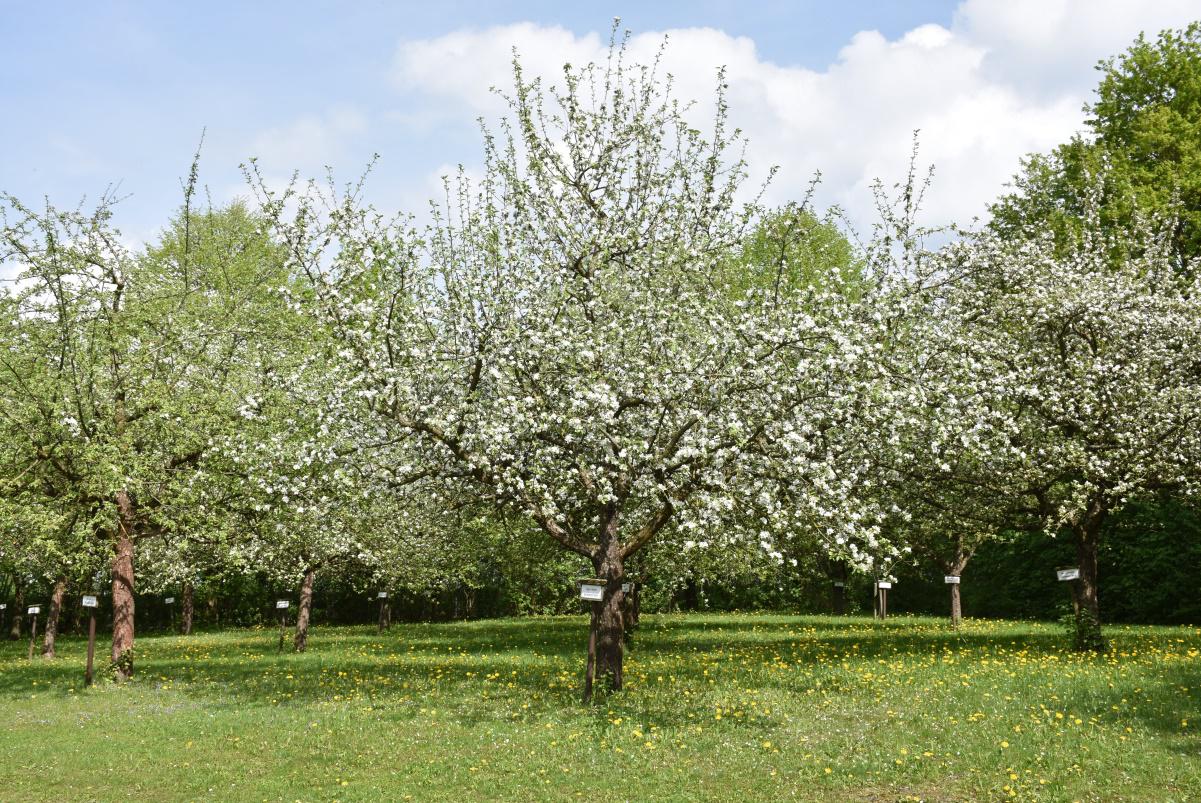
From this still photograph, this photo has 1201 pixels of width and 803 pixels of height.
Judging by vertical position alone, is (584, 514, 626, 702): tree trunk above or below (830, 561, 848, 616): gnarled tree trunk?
above

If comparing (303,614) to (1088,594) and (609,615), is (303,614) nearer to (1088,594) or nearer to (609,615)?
(609,615)

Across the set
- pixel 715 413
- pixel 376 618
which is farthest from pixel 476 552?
pixel 376 618

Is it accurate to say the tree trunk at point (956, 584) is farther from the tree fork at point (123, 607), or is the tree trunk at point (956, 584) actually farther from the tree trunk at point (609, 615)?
the tree fork at point (123, 607)

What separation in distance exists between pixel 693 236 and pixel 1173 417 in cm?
1025

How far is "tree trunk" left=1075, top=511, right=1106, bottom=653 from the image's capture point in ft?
65.2

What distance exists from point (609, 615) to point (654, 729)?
3.00 metres

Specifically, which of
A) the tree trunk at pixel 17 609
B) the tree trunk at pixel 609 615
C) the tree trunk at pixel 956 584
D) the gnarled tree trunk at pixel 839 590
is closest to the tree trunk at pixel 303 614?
the tree trunk at pixel 609 615

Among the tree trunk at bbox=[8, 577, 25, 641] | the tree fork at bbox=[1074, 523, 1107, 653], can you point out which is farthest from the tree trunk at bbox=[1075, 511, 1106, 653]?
the tree trunk at bbox=[8, 577, 25, 641]

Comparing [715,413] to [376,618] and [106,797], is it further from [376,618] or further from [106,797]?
[376,618]

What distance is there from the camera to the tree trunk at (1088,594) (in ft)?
65.2

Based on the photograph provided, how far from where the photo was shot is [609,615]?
645 inches

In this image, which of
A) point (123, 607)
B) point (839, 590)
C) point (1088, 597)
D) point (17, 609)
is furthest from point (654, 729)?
point (17, 609)

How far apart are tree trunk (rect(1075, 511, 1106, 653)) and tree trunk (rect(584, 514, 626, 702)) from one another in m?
10.5

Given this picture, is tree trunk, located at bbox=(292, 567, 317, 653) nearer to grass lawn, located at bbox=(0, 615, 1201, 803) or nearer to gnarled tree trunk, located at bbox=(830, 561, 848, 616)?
grass lawn, located at bbox=(0, 615, 1201, 803)
